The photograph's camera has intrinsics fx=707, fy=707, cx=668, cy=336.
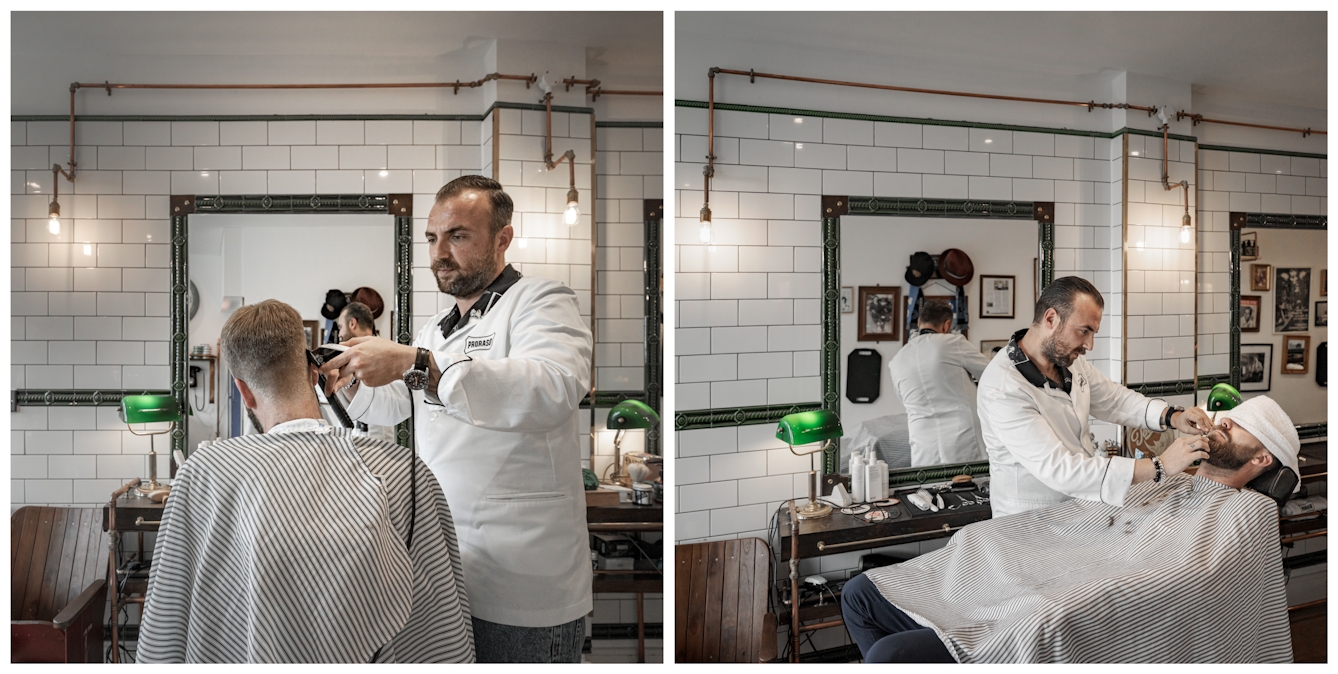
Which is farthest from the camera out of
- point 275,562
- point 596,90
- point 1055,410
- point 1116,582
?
point 596,90

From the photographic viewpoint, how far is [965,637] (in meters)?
1.57

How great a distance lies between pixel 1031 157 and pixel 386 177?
1706 millimetres

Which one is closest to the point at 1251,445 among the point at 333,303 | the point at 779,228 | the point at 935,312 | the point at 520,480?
the point at 935,312

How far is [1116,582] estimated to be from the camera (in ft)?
5.04

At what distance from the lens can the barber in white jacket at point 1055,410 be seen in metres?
1.72

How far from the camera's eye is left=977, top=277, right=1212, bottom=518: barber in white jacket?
172 cm

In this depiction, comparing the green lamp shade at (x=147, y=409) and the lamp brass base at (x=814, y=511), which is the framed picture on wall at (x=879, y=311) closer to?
the lamp brass base at (x=814, y=511)

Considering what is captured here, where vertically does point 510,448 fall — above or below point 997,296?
below

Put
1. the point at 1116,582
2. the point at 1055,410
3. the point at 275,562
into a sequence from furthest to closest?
the point at 1055,410 → the point at 1116,582 → the point at 275,562

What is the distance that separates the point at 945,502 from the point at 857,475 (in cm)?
25

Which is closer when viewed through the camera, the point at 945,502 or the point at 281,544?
the point at 281,544

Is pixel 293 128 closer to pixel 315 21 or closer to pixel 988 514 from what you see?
pixel 315 21

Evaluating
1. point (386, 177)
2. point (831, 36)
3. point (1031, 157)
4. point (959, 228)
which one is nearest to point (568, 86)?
point (386, 177)

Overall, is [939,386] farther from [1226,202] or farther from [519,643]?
[519,643]
